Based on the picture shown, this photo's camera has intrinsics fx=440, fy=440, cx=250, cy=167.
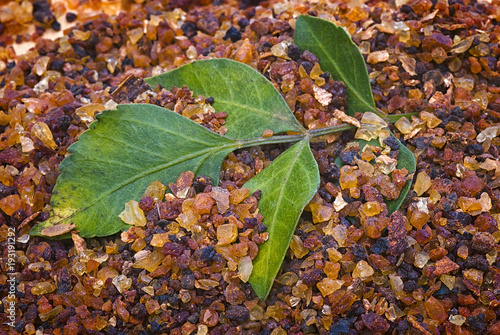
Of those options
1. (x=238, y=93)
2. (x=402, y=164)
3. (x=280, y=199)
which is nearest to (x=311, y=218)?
(x=280, y=199)

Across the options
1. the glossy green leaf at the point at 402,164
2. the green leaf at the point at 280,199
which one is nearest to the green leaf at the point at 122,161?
the green leaf at the point at 280,199

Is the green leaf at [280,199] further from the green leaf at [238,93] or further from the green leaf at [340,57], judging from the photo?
the green leaf at [340,57]

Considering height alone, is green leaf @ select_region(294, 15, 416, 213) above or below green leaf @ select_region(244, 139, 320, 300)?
above

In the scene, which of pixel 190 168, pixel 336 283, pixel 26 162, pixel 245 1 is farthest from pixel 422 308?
pixel 245 1

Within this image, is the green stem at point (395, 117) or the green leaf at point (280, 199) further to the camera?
the green stem at point (395, 117)

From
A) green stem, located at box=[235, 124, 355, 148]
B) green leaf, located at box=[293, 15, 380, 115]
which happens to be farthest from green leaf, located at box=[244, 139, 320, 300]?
green leaf, located at box=[293, 15, 380, 115]

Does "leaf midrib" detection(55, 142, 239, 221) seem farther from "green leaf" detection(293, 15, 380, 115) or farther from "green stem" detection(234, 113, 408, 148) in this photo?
"green leaf" detection(293, 15, 380, 115)
